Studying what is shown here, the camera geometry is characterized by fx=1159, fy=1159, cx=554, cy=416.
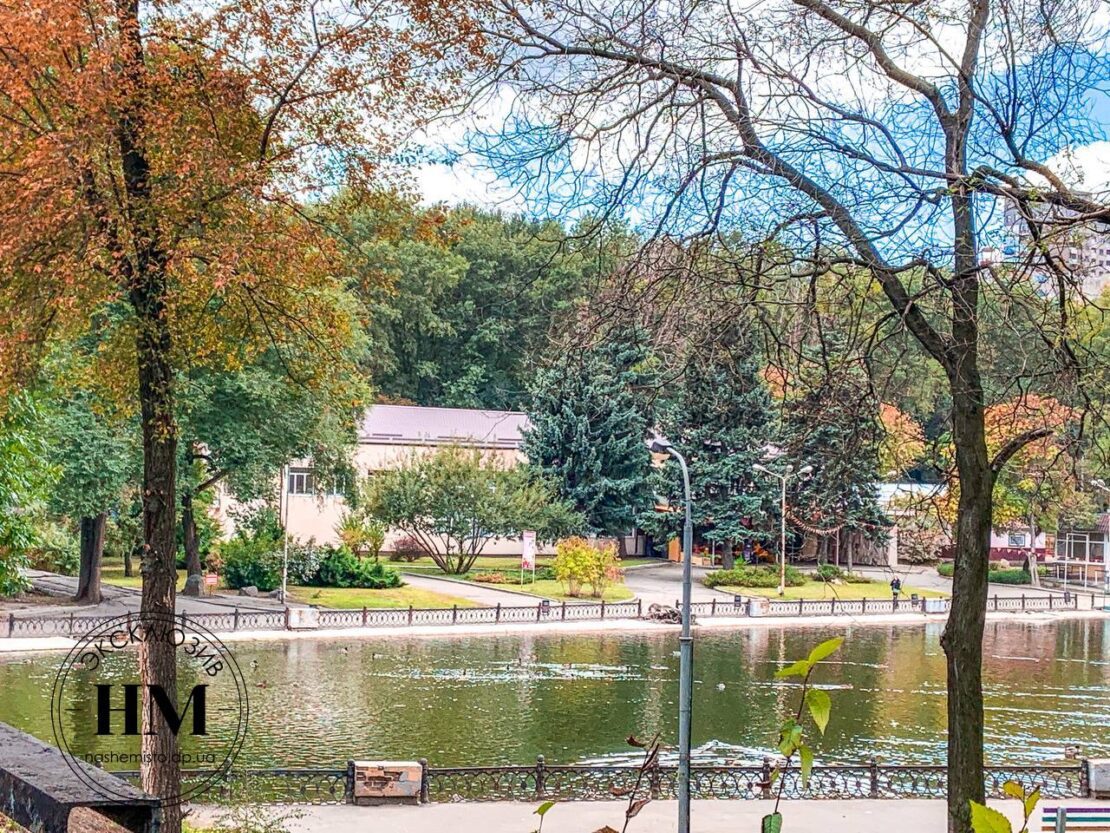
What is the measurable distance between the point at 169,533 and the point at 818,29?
679 cm

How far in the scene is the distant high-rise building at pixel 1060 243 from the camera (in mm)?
6051

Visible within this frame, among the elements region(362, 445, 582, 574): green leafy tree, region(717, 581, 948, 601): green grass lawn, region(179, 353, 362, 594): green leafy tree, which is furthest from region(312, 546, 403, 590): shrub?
region(717, 581, 948, 601): green grass lawn

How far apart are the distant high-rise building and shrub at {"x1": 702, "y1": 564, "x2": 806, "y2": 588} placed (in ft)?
146

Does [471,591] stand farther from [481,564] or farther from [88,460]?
[88,460]

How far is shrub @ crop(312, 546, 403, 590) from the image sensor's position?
1716 inches

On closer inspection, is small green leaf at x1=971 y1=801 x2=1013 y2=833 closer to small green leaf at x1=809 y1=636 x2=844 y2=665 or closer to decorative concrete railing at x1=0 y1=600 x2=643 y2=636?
small green leaf at x1=809 y1=636 x2=844 y2=665

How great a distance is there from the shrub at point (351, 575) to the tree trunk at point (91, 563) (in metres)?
9.11

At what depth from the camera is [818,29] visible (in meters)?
8.02

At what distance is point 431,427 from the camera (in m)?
58.1

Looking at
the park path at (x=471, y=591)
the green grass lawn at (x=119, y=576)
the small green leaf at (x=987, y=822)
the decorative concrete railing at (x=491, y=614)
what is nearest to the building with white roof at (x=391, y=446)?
the green grass lawn at (x=119, y=576)

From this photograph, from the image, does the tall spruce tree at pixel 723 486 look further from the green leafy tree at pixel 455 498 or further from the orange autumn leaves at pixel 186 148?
the orange autumn leaves at pixel 186 148

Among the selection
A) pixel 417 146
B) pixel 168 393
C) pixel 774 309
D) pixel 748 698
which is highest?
pixel 417 146

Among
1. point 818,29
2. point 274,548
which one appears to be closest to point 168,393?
point 818,29

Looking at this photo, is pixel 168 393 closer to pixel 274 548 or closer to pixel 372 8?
pixel 372 8
